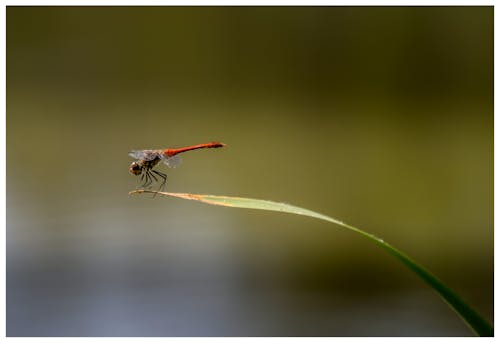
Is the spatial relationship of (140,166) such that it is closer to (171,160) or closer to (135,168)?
(135,168)

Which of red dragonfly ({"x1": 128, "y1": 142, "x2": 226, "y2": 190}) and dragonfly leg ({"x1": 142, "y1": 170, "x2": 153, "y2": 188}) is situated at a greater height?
red dragonfly ({"x1": 128, "y1": 142, "x2": 226, "y2": 190})

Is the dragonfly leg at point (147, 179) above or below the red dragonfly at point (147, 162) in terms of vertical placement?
below

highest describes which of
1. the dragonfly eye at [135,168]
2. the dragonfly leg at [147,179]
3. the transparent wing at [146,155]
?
the transparent wing at [146,155]

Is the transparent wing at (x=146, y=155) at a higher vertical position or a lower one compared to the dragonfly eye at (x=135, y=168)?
higher

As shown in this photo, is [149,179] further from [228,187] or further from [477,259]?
[477,259]

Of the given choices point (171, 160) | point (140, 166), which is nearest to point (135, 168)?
point (140, 166)

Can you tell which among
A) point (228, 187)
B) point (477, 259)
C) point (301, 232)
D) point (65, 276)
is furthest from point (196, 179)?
point (477, 259)

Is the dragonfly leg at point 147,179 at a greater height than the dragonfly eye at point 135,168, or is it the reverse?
the dragonfly eye at point 135,168

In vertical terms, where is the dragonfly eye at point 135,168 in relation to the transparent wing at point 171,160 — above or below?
below

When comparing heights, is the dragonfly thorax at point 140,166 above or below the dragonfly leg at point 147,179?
above
